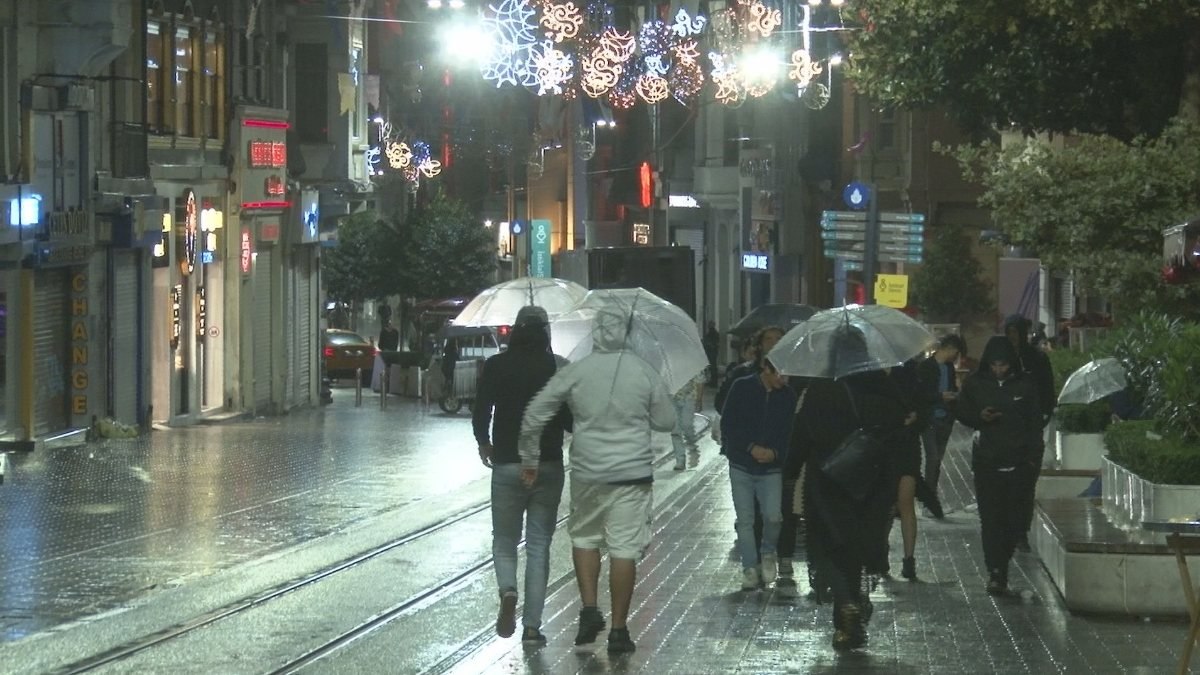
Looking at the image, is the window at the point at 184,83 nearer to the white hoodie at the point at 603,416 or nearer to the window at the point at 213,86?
the window at the point at 213,86

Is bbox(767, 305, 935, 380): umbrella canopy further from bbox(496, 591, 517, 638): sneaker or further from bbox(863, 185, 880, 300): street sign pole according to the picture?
bbox(863, 185, 880, 300): street sign pole

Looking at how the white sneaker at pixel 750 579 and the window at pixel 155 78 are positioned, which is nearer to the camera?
the white sneaker at pixel 750 579

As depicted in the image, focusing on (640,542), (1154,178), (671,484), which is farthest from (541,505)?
(671,484)

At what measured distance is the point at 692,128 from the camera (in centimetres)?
7156

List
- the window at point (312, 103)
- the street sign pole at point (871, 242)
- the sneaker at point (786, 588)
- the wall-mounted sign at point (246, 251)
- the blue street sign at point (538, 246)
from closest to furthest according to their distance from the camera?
→ 1. the sneaker at point (786, 588)
2. the street sign pole at point (871, 242)
3. the wall-mounted sign at point (246, 251)
4. the window at point (312, 103)
5. the blue street sign at point (538, 246)

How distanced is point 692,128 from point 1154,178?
2080 inches

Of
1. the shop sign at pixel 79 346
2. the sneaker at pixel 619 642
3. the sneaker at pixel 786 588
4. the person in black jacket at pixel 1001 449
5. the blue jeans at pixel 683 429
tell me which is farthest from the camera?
the shop sign at pixel 79 346

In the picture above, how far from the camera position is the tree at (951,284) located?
4531cm

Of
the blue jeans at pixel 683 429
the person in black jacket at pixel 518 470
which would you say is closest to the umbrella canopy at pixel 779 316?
the blue jeans at pixel 683 429

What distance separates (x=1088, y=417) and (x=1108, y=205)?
6.65ft

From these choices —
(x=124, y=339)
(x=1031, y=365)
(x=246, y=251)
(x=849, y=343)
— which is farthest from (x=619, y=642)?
(x=246, y=251)

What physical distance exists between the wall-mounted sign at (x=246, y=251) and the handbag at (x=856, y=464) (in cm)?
2774

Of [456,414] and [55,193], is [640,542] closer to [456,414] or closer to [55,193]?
[55,193]

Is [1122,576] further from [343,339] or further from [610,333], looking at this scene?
[343,339]
